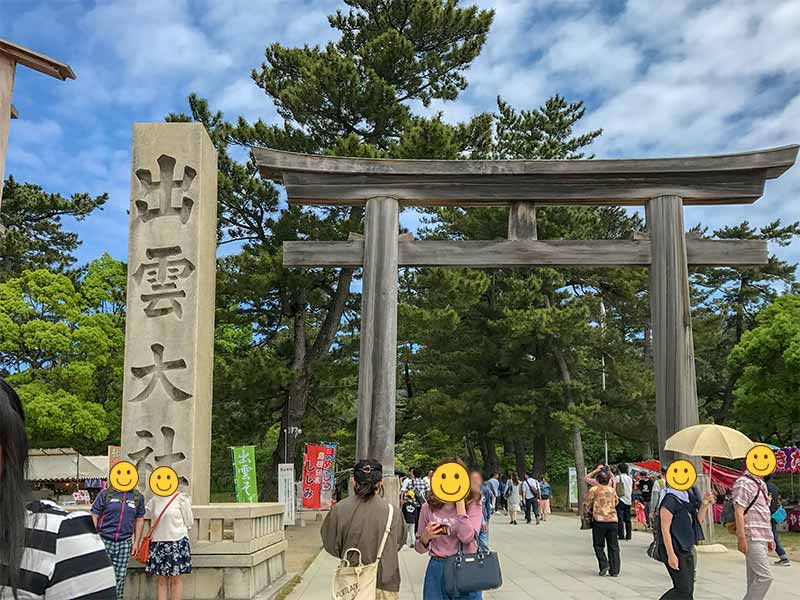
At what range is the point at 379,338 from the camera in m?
12.6

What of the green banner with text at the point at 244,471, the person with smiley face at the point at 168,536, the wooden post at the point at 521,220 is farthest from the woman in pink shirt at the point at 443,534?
the green banner with text at the point at 244,471

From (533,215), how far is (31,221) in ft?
99.6

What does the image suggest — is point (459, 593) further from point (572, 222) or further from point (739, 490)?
point (572, 222)

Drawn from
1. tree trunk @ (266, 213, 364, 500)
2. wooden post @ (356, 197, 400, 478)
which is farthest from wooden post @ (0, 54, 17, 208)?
tree trunk @ (266, 213, 364, 500)

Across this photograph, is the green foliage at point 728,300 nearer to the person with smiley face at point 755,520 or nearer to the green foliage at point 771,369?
the green foliage at point 771,369

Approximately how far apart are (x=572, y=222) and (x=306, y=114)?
11020 mm

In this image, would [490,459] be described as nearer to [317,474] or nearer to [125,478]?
[317,474]

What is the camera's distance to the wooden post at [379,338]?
12312mm

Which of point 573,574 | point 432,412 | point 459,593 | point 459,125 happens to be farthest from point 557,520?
point 459,593

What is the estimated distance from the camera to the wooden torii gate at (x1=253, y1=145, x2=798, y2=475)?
12.7 metres

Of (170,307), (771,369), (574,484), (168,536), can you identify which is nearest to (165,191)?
(170,307)

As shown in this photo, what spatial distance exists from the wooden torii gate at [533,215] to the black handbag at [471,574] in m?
6.91

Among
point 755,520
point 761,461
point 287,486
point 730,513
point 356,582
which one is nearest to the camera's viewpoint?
point 356,582

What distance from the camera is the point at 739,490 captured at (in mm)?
7641
